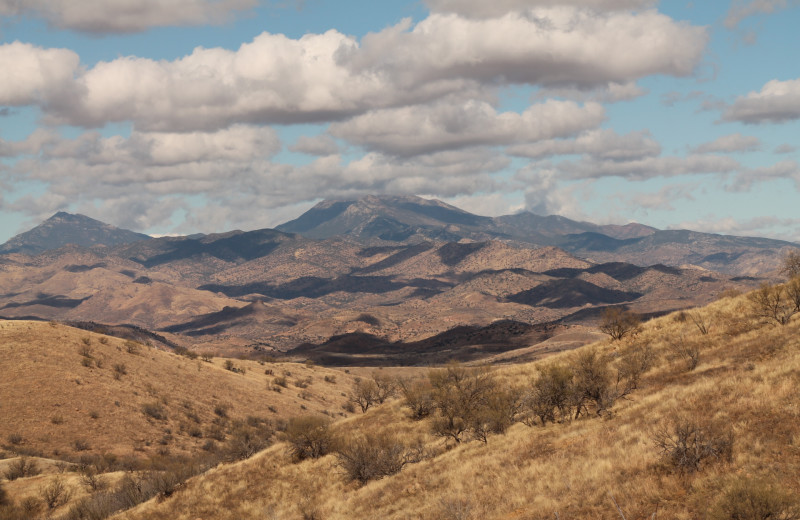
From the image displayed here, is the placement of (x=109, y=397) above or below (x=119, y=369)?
below

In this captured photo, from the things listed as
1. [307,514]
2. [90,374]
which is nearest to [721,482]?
[307,514]

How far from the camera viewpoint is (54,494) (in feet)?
98.3

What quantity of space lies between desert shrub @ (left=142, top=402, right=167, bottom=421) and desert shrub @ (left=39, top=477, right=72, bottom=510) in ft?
66.9

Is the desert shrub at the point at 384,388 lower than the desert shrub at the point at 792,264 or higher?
lower

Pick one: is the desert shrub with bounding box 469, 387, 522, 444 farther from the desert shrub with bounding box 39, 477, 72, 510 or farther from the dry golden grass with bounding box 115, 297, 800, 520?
the desert shrub with bounding box 39, 477, 72, 510

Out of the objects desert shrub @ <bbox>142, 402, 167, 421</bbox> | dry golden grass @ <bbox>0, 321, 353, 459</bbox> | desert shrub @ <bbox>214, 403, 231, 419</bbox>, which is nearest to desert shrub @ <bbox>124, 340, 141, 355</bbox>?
dry golden grass @ <bbox>0, 321, 353, 459</bbox>

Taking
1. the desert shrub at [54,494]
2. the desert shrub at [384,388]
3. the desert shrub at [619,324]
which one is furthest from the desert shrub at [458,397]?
the desert shrub at [54,494]

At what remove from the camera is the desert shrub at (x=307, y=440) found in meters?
30.9

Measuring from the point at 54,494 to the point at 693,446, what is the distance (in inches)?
1236

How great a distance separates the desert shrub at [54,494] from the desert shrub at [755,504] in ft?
104

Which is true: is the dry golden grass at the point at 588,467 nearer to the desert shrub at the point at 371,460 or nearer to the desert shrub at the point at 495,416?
the desert shrub at the point at 371,460

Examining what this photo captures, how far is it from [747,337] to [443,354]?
5553 inches

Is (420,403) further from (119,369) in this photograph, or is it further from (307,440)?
(119,369)

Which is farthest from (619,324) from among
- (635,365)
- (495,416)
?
(495,416)
